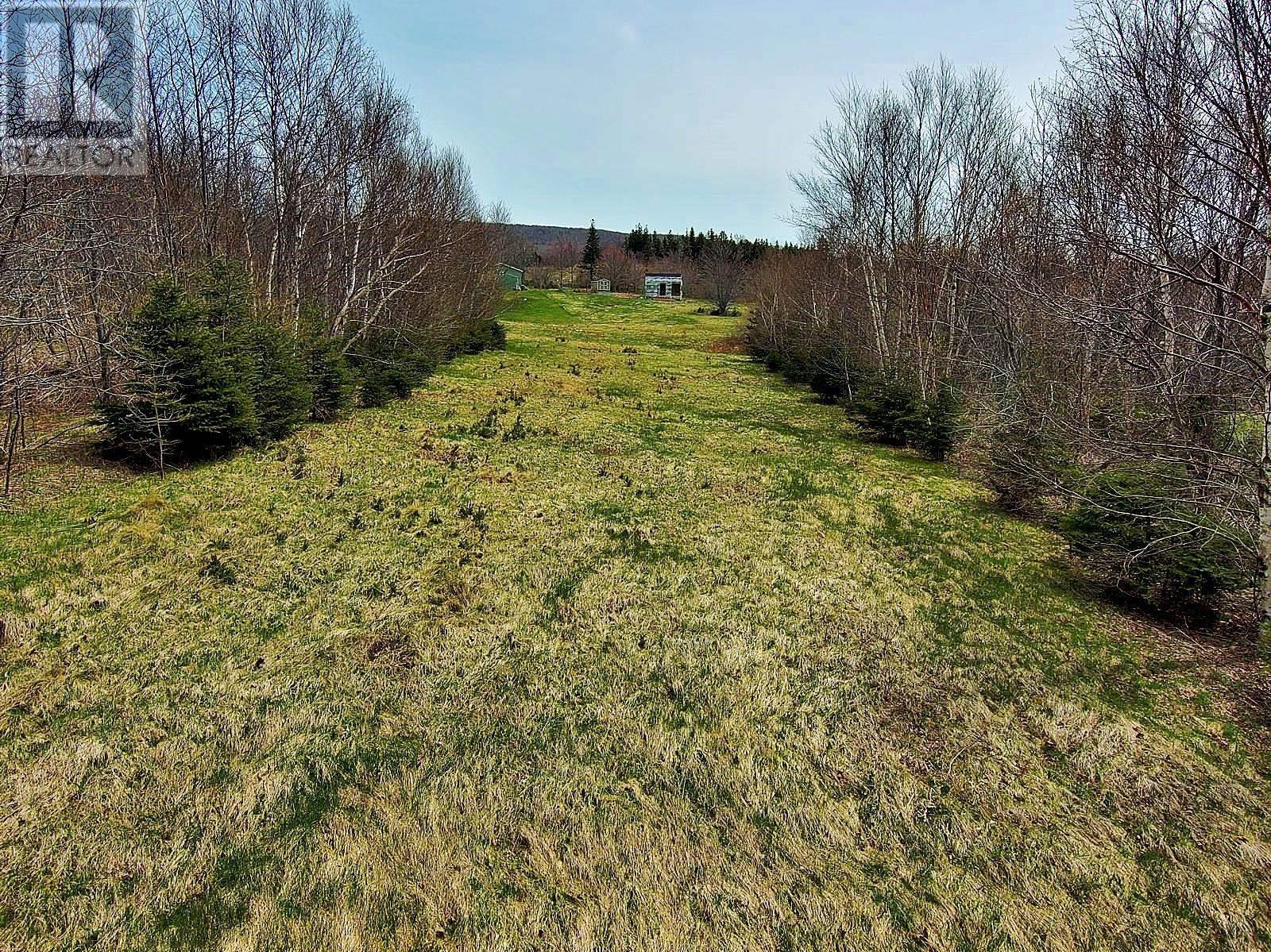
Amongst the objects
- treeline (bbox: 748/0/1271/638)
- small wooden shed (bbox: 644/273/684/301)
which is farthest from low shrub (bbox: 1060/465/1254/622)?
small wooden shed (bbox: 644/273/684/301)

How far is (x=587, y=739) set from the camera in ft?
10.7

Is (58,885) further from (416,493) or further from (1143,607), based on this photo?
(1143,607)

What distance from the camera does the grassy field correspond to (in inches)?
91.3

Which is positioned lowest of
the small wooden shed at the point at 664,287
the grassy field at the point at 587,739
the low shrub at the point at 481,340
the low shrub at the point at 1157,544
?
the grassy field at the point at 587,739

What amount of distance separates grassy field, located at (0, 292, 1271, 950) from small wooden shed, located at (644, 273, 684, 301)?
49728 millimetres

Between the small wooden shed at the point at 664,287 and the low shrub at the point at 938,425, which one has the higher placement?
the small wooden shed at the point at 664,287

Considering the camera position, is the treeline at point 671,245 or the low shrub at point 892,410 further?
the treeline at point 671,245

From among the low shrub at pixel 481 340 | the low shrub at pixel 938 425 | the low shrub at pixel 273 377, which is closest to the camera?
the low shrub at pixel 273 377

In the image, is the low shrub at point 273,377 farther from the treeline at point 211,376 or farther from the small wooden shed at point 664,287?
the small wooden shed at point 664,287

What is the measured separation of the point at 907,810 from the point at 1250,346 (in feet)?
15.3

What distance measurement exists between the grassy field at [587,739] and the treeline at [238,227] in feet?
6.28

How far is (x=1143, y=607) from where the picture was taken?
4.68 meters

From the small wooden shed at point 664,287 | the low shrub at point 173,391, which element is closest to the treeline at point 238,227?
the low shrub at point 173,391

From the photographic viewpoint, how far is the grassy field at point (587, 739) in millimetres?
2318
